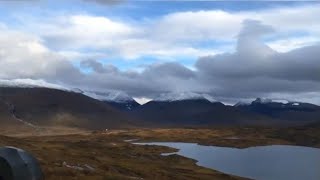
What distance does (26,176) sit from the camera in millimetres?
11250

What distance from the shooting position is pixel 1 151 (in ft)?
37.1

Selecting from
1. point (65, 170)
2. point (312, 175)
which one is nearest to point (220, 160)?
point (312, 175)

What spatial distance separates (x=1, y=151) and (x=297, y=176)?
101 meters

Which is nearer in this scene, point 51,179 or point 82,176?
point 51,179

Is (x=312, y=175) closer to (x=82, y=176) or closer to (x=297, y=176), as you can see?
(x=297, y=176)

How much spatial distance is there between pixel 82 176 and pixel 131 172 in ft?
74.6

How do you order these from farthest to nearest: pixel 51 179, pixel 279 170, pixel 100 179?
pixel 279 170
pixel 100 179
pixel 51 179

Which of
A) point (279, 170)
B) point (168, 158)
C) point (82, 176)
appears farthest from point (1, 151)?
point (168, 158)

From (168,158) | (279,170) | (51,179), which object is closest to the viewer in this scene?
(51,179)

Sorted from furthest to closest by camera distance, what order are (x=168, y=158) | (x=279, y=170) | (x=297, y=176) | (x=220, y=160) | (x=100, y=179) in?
(x=220, y=160)
(x=168, y=158)
(x=279, y=170)
(x=297, y=176)
(x=100, y=179)

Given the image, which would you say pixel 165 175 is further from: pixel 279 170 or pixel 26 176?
pixel 26 176

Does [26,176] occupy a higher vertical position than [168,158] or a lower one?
higher

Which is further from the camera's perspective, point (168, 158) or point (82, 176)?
point (168, 158)

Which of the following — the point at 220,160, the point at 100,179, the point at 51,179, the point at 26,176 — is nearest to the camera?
the point at 26,176
